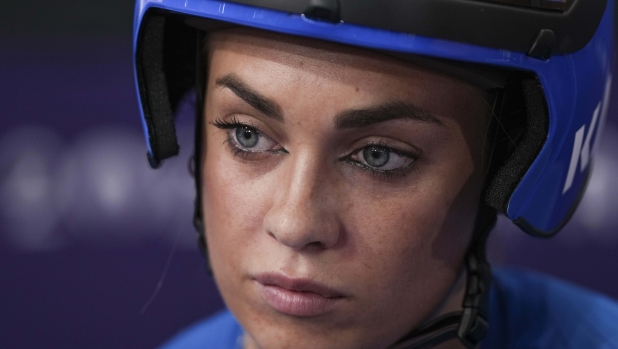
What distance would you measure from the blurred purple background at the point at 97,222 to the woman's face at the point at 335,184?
72cm

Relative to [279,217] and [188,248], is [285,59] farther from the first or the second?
[188,248]

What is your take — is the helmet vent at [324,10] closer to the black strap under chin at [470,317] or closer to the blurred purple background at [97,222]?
the black strap under chin at [470,317]

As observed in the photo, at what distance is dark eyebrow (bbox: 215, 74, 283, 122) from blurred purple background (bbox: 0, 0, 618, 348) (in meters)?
0.76

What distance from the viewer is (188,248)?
5.72ft

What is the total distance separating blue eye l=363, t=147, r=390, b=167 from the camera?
89 centimetres

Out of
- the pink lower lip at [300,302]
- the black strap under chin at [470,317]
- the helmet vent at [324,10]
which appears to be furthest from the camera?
the black strap under chin at [470,317]

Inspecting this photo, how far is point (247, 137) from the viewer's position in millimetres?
957

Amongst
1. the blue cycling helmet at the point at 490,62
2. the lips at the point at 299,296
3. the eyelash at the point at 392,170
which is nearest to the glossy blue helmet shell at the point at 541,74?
the blue cycling helmet at the point at 490,62

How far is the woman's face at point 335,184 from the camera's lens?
85 cm

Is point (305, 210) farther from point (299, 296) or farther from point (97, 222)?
point (97, 222)

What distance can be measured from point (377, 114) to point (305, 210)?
0.14 metres

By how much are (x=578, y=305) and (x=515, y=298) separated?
11cm

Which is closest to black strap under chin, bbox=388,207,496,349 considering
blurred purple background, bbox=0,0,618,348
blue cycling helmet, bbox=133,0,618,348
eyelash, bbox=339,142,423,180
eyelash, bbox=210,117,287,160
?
blue cycling helmet, bbox=133,0,618,348

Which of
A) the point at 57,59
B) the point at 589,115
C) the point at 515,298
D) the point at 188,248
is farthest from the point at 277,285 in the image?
the point at 57,59
